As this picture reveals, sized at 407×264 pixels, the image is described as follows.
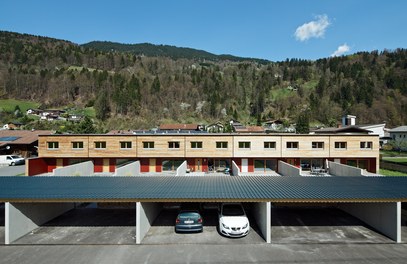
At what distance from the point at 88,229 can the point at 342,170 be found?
24.1m

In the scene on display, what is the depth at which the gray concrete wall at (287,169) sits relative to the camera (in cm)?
2335

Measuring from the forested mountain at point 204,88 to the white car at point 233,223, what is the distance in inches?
3700

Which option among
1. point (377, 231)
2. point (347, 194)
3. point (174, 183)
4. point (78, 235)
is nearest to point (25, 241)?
point (78, 235)

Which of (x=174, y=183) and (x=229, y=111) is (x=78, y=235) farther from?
(x=229, y=111)

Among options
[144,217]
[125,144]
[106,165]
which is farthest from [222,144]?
[144,217]

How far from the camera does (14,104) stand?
11988 centimetres

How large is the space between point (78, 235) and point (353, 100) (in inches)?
5640

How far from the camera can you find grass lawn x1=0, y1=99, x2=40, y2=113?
111 meters

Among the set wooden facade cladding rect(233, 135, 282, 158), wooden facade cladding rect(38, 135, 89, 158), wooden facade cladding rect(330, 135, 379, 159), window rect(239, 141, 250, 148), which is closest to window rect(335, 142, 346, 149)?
wooden facade cladding rect(330, 135, 379, 159)

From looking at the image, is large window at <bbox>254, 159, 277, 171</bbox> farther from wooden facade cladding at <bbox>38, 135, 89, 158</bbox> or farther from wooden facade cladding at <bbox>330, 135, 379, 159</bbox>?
wooden facade cladding at <bbox>38, 135, 89, 158</bbox>

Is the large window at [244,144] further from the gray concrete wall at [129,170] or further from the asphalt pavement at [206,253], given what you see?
the asphalt pavement at [206,253]

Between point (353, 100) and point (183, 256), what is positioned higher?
point (353, 100)

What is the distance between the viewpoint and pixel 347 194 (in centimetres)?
1332

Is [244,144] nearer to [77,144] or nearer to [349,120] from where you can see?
[77,144]
